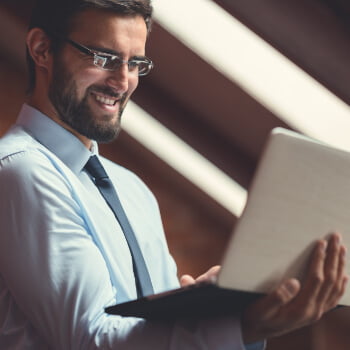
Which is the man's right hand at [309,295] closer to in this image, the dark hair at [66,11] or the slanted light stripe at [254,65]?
the dark hair at [66,11]

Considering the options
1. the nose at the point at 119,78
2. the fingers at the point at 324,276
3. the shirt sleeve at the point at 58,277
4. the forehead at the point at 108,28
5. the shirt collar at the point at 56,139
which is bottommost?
the shirt sleeve at the point at 58,277

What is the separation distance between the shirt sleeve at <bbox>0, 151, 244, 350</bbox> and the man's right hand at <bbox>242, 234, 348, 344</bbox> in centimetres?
7

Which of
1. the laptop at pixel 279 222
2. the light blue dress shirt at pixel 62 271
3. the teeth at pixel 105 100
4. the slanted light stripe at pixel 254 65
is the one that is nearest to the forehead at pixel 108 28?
the teeth at pixel 105 100

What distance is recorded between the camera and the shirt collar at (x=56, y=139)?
1547 millimetres

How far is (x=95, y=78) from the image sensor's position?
1.54 meters

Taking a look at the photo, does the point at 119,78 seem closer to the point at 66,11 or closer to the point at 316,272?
the point at 66,11

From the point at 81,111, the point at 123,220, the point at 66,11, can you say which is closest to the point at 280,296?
the point at 123,220

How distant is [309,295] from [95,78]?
2.15 ft

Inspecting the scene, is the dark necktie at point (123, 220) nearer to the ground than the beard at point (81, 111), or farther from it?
nearer to the ground

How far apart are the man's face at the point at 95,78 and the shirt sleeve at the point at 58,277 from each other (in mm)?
191

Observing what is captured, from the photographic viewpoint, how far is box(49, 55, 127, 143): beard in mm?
1548

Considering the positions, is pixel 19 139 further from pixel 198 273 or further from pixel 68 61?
pixel 198 273

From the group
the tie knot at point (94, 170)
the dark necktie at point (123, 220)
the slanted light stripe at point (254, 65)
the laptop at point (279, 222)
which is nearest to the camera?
the laptop at point (279, 222)

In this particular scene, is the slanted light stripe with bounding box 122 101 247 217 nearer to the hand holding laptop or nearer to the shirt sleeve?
the shirt sleeve
